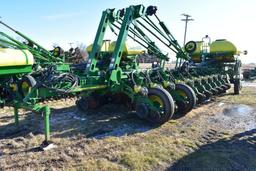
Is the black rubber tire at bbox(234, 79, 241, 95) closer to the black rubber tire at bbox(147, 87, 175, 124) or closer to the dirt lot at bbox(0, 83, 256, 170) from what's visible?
the dirt lot at bbox(0, 83, 256, 170)

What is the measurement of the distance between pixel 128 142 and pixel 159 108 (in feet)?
5.38

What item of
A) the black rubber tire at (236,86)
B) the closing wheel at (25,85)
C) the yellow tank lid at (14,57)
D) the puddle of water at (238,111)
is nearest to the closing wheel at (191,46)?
the black rubber tire at (236,86)

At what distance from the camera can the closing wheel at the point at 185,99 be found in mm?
8062

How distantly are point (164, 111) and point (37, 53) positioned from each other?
261 inches

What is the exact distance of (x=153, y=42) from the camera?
9398 mm

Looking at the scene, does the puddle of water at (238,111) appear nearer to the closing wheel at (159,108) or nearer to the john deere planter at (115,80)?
the john deere planter at (115,80)

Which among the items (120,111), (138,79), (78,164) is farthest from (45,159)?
(120,111)

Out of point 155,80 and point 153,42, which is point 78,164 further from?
point 153,42

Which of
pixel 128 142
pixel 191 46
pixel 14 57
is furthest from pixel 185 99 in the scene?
pixel 191 46

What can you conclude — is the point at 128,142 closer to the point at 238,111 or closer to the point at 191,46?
the point at 238,111

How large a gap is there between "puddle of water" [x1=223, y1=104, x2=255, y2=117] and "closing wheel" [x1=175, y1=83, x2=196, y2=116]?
1.35 meters

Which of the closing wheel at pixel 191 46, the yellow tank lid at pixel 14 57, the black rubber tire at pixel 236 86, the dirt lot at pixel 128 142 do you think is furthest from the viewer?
the black rubber tire at pixel 236 86

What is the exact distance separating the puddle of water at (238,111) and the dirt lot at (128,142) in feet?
0.22

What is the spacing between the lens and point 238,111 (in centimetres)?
930
